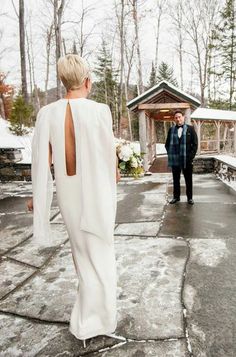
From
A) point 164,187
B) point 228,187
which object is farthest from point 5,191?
point 228,187

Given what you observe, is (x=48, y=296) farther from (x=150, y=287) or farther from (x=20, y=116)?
(x=20, y=116)

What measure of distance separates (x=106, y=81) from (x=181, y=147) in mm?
35278

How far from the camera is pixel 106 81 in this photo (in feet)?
131

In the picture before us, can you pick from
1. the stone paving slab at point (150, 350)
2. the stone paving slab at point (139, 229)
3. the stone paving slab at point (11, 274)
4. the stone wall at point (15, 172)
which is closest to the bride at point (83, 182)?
the stone paving slab at point (150, 350)

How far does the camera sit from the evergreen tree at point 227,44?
31.1 meters

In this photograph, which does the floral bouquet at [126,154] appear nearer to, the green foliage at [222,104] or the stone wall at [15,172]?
the stone wall at [15,172]

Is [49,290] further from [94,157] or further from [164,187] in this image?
[164,187]

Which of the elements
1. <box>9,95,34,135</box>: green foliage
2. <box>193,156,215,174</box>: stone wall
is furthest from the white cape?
<box>9,95,34,135</box>: green foliage

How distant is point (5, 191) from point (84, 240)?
8048 millimetres

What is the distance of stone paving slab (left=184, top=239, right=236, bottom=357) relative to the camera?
7.30ft

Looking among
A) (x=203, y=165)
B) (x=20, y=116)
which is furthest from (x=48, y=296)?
(x=20, y=116)

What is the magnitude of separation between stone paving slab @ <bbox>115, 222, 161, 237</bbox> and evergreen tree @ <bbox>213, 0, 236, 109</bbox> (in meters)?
29.4

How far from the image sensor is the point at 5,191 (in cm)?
949

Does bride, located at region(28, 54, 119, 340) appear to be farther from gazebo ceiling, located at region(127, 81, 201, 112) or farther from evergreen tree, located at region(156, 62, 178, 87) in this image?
evergreen tree, located at region(156, 62, 178, 87)
